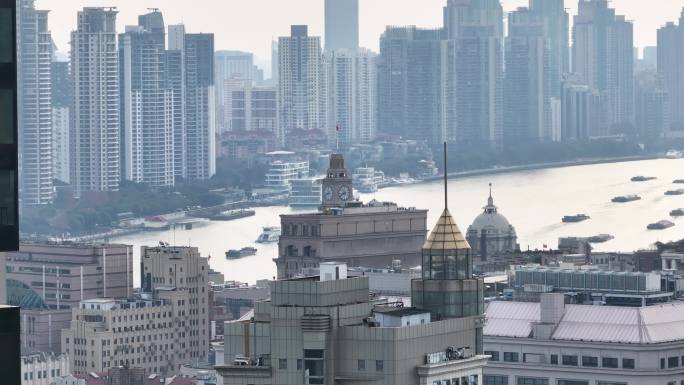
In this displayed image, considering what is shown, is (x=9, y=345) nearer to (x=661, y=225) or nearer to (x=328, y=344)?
Result: (x=328, y=344)

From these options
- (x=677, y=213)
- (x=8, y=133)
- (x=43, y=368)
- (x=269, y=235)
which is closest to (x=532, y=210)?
(x=677, y=213)

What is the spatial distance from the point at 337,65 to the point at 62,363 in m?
81.4

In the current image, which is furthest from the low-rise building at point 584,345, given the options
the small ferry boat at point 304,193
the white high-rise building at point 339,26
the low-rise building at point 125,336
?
the white high-rise building at point 339,26

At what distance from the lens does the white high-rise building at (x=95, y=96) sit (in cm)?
8581

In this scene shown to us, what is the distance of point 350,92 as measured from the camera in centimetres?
11569

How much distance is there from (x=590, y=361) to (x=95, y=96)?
69.8m

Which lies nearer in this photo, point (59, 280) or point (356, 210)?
point (356, 210)

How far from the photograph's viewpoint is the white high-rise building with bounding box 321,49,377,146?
113938 mm

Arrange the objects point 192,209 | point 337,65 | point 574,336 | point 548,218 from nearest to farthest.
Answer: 1. point 574,336
2. point 548,218
3. point 192,209
4. point 337,65

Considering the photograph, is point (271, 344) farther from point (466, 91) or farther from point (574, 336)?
point (466, 91)

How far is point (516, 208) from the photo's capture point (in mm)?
70938

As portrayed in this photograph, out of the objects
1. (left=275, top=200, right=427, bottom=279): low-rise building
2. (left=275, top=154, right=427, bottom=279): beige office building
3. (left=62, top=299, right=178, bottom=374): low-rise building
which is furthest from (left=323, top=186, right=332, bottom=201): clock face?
(left=62, top=299, right=178, bottom=374): low-rise building

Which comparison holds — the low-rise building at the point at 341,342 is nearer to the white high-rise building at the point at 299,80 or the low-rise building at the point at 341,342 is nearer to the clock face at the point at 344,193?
the clock face at the point at 344,193

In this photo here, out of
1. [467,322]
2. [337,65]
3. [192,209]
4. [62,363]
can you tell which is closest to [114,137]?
[192,209]
